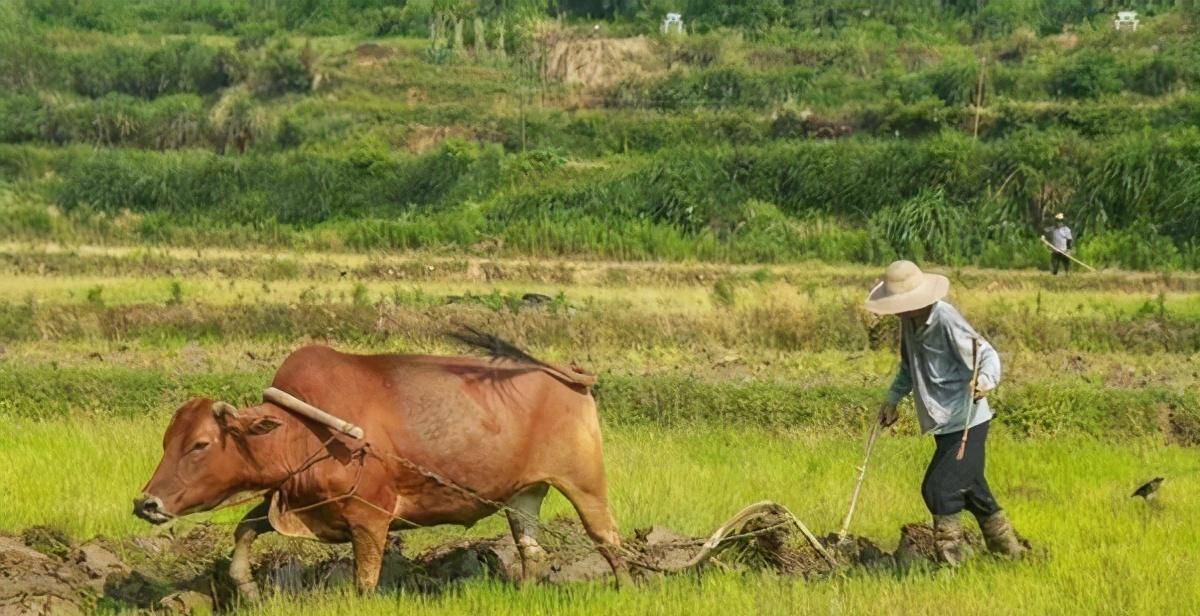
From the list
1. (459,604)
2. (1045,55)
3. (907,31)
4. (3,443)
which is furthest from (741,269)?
(907,31)

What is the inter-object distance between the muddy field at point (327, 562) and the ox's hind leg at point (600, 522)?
133 mm

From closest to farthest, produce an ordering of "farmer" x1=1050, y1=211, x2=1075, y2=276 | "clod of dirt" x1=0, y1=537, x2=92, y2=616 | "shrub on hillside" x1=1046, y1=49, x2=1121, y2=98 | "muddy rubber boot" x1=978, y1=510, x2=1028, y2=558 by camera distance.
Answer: "clod of dirt" x1=0, y1=537, x2=92, y2=616
"muddy rubber boot" x1=978, y1=510, x2=1028, y2=558
"farmer" x1=1050, y1=211, x2=1075, y2=276
"shrub on hillside" x1=1046, y1=49, x2=1121, y2=98

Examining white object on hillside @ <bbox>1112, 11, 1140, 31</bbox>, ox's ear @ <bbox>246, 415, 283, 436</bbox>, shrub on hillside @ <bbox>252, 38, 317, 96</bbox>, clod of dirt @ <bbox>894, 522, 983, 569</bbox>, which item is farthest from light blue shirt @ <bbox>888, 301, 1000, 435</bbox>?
shrub on hillside @ <bbox>252, 38, 317, 96</bbox>

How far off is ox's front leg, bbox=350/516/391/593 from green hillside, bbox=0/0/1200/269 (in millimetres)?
22190

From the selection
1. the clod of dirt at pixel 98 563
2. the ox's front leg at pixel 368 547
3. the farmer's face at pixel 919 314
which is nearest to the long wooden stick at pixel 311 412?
the ox's front leg at pixel 368 547

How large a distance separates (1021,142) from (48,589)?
27.2 metres

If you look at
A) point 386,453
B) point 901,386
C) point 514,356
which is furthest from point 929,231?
point 386,453

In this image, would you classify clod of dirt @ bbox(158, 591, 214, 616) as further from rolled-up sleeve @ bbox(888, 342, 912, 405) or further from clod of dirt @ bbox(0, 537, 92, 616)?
rolled-up sleeve @ bbox(888, 342, 912, 405)

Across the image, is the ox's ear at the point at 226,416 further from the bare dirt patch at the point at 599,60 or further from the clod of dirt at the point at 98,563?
the bare dirt patch at the point at 599,60

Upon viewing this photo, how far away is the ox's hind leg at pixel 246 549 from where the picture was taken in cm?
670

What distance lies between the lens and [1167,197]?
92.6 feet

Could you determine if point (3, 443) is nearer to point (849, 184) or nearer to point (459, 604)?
point (459, 604)

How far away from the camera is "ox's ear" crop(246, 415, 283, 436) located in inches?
249

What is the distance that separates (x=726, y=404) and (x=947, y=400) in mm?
5236
